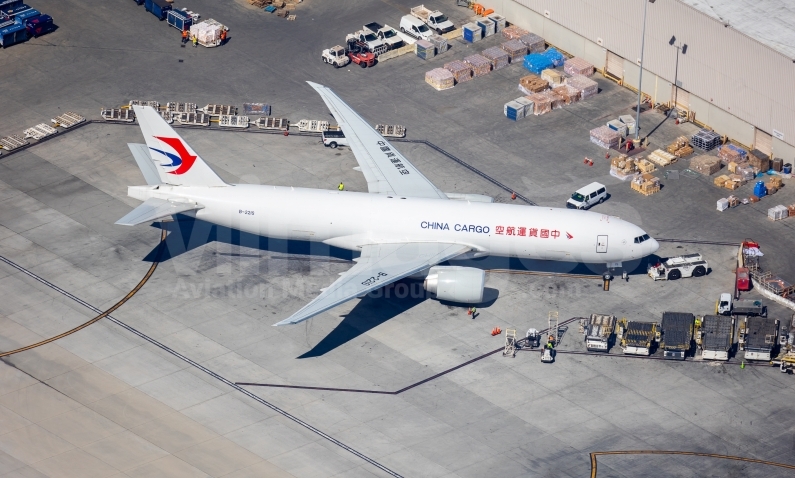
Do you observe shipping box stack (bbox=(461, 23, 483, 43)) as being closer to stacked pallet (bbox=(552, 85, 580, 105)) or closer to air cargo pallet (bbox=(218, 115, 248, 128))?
stacked pallet (bbox=(552, 85, 580, 105))

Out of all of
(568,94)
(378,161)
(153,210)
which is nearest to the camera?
(153,210)

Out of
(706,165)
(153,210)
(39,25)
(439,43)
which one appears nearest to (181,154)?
(153,210)

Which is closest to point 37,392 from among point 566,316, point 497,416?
point 497,416

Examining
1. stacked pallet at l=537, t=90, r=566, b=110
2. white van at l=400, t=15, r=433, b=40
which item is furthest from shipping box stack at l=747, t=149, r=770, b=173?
white van at l=400, t=15, r=433, b=40

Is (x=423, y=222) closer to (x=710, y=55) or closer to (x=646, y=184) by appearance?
(x=646, y=184)

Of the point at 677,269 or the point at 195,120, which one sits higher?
the point at 195,120

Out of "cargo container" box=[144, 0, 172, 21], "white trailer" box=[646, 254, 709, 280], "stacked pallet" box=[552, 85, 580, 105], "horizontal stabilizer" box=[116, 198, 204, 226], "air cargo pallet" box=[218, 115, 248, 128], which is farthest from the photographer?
"cargo container" box=[144, 0, 172, 21]

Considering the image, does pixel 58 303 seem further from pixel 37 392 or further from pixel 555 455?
pixel 555 455
